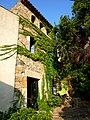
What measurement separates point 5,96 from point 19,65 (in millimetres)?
2118

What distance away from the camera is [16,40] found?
12203mm

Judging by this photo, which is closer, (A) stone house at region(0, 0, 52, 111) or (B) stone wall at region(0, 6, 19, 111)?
(B) stone wall at region(0, 6, 19, 111)

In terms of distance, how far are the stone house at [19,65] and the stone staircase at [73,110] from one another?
1583mm

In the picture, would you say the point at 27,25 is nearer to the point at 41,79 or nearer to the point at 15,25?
the point at 15,25

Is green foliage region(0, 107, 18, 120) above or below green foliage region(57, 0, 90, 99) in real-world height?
below

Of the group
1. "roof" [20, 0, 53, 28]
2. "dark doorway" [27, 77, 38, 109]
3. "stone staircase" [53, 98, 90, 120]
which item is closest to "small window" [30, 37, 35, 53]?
"dark doorway" [27, 77, 38, 109]

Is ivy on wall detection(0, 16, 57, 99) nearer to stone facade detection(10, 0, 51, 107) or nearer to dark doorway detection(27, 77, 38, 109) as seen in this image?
stone facade detection(10, 0, 51, 107)

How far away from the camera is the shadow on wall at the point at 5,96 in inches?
410

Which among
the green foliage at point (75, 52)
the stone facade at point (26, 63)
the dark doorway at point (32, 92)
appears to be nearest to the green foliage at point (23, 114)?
the stone facade at point (26, 63)

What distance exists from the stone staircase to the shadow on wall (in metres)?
2.79

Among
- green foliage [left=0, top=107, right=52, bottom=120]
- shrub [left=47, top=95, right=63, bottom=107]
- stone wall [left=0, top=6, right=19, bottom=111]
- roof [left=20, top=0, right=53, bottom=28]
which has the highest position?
roof [left=20, top=0, right=53, bottom=28]

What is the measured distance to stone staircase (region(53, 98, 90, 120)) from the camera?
11.7 m

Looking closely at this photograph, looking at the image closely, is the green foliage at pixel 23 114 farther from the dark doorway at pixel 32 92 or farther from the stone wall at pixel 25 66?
the dark doorway at pixel 32 92

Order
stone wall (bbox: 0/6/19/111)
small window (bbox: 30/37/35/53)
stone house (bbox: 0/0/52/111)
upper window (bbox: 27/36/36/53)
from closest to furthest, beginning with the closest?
stone wall (bbox: 0/6/19/111)
stone house (bbox: 0/0/52/111)
upper window (bbox: 27/36/36/53)
small window (bbox: 30/37/35/53)
